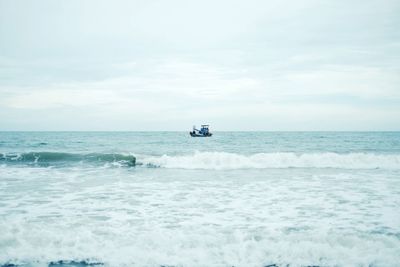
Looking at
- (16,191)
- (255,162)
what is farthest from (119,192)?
(255,162)

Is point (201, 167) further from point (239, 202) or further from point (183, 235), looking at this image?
point (183, 235)

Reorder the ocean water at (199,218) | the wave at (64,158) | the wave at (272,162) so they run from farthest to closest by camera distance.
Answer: the wave at (64,158) → the wave at (272,162) → the ocean water at (199,218)

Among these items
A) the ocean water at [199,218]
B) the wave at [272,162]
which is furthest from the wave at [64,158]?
the ocean water at [199,218]

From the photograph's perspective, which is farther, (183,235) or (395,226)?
(395,226)

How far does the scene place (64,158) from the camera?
21172 mm

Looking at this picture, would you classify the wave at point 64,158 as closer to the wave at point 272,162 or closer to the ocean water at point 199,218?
the wave at point 272,162

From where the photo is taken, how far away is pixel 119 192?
11352 millimetres

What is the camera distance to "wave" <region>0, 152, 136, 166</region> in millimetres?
19953

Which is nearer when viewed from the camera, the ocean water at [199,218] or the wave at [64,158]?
the ocean water at [199,218]

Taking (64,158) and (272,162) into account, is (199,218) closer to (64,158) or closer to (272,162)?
(272,162)

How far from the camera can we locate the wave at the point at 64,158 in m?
20.0

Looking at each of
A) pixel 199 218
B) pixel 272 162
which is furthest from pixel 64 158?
pixel 199 218

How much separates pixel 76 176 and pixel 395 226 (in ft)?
40.7

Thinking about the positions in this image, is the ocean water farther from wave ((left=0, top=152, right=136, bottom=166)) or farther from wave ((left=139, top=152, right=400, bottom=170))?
wave ((left=0, top=152, right=136, bottom=166))
